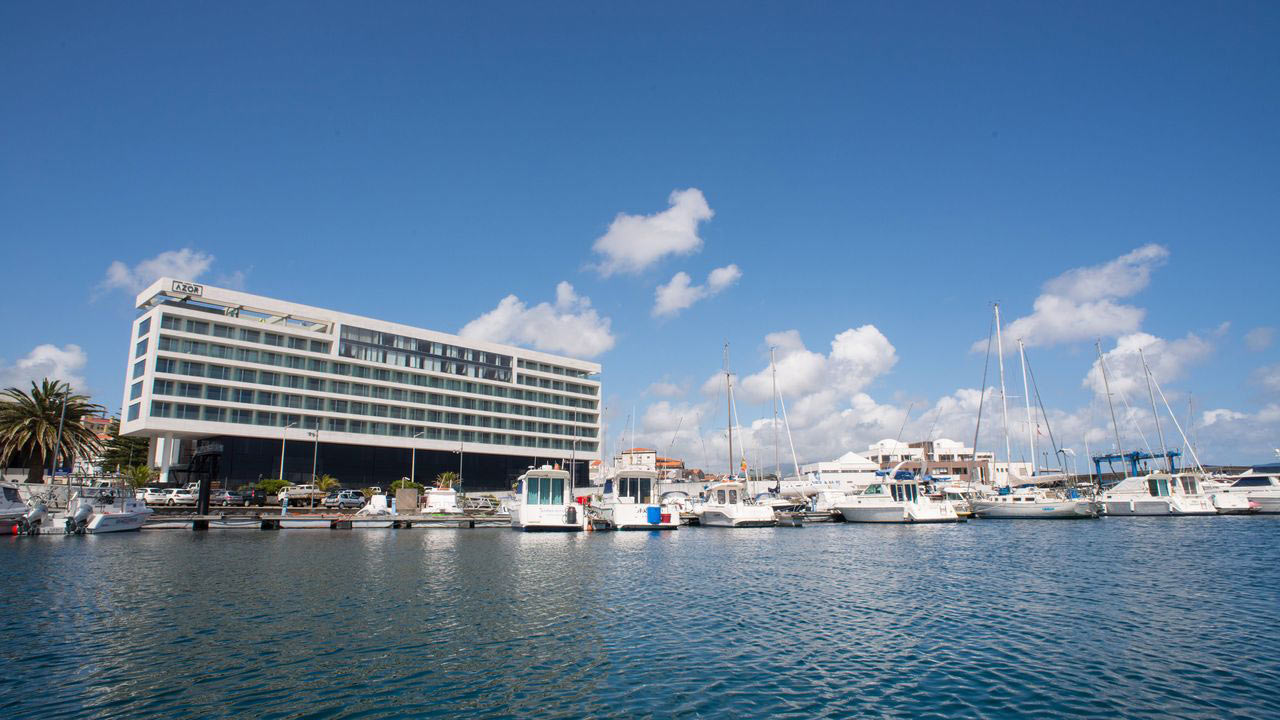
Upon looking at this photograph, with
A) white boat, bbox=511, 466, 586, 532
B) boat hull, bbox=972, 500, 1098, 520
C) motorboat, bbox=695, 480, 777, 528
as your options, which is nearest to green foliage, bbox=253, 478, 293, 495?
white boat, bbox=511, 466, 586, 532

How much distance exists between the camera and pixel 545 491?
6162cm

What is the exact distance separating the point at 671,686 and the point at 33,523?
5933 centimetres

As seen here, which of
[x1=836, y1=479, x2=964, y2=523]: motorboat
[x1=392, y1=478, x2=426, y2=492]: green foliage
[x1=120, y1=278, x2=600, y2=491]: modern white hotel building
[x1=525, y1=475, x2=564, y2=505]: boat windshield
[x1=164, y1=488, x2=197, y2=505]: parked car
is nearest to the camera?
[x1=525, y1=475, x2=564, y2=505]: boat windshield

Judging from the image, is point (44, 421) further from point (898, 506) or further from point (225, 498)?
point (898, 506)

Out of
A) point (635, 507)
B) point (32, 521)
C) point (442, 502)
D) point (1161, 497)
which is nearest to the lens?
point (32, 521)

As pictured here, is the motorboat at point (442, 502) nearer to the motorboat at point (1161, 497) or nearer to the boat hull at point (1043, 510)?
the boat hull at point (1043, 510)

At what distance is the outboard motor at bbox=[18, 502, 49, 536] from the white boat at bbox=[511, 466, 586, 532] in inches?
1392

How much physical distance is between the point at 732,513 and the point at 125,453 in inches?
3809

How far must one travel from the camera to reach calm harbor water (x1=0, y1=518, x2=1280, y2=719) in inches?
559

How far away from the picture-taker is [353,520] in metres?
69.0

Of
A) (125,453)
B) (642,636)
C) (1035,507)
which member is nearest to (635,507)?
(1035,507)

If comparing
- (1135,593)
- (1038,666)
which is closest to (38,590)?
(1038,666)

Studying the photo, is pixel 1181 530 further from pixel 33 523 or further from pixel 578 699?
pixel 33 523

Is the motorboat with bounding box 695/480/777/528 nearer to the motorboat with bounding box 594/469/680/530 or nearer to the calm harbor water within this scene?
the motorboat with bounding box 594/469/680/530
